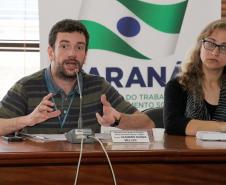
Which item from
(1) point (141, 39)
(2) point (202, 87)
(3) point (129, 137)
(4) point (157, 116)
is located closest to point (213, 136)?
(3) point (129, 137)

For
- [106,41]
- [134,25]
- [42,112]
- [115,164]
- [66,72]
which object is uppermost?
[134,25]

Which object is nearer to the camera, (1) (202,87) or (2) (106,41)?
(1) (202,87)

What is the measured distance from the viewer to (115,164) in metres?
1.83

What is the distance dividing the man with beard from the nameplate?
0.42 meters

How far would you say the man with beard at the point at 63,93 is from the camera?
8.45 ft

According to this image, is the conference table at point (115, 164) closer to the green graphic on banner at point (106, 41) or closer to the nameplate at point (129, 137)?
the nameplate at point (129, 137)

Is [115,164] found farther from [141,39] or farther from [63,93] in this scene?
[141,39]

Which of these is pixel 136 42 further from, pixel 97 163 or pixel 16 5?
pixel 97 163

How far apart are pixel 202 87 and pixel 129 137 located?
0.87 m

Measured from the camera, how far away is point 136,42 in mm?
3908

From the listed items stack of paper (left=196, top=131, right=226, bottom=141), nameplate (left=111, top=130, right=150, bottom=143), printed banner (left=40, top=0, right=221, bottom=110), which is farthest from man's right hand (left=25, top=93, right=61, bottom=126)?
printed banner (left=40, top=0, right=221, bottom=110)

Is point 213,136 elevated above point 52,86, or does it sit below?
below

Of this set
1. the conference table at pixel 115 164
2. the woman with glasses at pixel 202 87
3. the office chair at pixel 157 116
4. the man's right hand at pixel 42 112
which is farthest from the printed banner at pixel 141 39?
the conference table at pixel 115 164

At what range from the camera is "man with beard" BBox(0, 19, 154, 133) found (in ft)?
8.45
